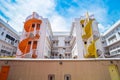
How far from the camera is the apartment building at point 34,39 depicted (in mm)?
15334

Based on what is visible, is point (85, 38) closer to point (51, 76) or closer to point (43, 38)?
point (43, 38)

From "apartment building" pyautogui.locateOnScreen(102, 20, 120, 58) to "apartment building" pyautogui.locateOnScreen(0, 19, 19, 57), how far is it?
2822 cm

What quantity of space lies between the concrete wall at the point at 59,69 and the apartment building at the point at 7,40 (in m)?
15.0

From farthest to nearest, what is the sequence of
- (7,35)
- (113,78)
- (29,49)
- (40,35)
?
(7,35) < (40,35) < (29,49) < (113,78)

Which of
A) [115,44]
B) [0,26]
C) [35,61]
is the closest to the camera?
[35,61]

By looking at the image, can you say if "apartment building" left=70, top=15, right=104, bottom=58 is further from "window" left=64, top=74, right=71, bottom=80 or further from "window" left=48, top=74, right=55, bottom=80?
"window" left=48, top=74, right=55, bottom=80

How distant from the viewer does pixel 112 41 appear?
27.2 meters

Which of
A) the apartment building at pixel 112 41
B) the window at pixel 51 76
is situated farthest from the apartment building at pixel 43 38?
the apartment building at pixel 112 41

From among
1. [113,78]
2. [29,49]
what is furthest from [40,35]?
[113,78]

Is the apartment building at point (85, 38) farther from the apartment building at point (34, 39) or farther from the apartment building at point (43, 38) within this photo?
the apartment building at point (34, 39)

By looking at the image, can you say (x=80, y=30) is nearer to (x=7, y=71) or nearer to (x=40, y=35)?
(x=40, y=35)

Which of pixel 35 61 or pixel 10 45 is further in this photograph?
pixel 10 45

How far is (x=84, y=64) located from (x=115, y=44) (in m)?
23.6

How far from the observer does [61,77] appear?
22.6ft
